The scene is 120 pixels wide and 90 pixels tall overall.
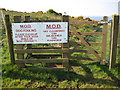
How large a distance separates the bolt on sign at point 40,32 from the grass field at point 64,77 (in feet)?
3.64

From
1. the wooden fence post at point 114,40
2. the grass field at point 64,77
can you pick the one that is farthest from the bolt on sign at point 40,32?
the wooden fence post at point 114,40

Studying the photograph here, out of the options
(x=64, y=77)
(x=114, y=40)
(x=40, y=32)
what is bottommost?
(x=64, y=77)

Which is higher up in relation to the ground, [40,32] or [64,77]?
[40,32]

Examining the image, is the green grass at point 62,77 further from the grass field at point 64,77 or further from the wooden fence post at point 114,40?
the wooden fence post at point 114,40

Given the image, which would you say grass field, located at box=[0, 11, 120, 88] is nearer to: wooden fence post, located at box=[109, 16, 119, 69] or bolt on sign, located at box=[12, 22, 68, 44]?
wooden fence post, located at box=[109, 16, 119, 69]

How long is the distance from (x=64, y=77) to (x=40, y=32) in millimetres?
1773

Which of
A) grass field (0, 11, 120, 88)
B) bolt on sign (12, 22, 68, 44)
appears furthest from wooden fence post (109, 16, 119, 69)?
bolt on sign (12, 22, 68, 44)

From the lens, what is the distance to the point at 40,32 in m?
5.46

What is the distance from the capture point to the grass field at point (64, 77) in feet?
15.6

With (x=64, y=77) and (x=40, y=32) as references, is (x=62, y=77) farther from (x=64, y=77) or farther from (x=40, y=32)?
(x=40, y=32)

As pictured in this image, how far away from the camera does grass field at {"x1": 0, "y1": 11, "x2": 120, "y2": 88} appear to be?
15.6 feet

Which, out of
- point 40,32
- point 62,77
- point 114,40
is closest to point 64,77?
point 62,77

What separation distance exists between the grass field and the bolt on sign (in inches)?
43.6

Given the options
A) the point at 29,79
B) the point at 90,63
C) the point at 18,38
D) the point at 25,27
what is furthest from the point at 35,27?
the point at 90,63
